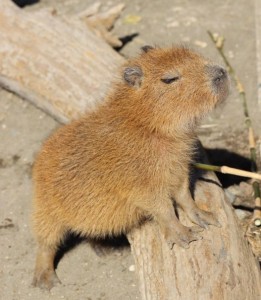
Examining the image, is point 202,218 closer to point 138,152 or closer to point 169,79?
point 138,152

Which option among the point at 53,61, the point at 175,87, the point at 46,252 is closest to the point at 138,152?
the point at 175,87

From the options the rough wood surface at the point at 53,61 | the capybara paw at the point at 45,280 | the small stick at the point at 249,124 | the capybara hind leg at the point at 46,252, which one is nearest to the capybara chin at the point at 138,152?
the capybara hind leg at the point at 46,252

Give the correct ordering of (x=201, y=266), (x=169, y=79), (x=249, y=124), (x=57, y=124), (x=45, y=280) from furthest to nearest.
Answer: (x=57, y=124) < (x=249, y=124) < (x=45, y=280) < (x=169, y=79) < (x=201, y=266)

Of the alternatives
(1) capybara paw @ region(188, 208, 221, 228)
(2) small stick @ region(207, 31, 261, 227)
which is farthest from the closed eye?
(2) small stick @ region(207, 31, 261, 227)

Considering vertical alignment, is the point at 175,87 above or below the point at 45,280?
above

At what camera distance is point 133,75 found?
155 inches

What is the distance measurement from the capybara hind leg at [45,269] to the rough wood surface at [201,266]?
0.70 meters

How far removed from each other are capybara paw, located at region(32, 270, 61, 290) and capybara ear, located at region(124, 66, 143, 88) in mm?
1546

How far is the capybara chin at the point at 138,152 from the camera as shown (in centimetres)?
393

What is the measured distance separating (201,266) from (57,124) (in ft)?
8.28

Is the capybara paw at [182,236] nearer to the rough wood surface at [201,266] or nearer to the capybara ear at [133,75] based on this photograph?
the rough wood surface at [201,266]

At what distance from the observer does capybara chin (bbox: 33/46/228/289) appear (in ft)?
12.9

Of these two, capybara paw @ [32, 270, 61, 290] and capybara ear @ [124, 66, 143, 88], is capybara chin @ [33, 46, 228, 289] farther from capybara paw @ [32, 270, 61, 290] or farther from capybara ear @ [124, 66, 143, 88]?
capybara paw @ [32, 270, 61, 290]

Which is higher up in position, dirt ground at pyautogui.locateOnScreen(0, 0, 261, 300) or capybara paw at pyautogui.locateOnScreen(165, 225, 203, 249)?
capybara paw at pyautogui.locateOnScreen(165, 225, 203, 249)
